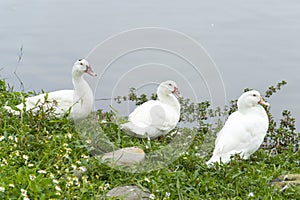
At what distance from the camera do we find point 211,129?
8039mm

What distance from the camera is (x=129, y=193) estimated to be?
17.0ft

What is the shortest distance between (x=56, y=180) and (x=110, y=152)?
3.51ft

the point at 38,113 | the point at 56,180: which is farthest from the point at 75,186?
the point at 38,113

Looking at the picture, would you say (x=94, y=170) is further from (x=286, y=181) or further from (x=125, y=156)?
(x=286, y=181)

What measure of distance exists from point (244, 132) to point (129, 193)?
2.11m

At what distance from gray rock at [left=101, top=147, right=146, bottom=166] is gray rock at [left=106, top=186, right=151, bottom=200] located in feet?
1.55

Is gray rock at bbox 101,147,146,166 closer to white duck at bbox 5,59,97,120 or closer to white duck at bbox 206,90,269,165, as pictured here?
white duck at bbox 206,90,269,165

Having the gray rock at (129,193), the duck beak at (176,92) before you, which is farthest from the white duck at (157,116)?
the gray rock at (129,193)

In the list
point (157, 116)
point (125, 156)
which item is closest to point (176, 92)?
point (157, 116)

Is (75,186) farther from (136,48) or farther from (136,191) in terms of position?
(136,48)

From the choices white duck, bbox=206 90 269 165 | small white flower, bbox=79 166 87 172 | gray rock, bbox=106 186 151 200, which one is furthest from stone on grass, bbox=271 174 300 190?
small white flower, bbox=79 166 87 172

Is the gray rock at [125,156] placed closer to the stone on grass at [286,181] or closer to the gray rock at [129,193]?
the gray rock at [129,193]

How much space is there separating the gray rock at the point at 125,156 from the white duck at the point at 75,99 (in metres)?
1.29

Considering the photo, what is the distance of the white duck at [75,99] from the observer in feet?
23.6
